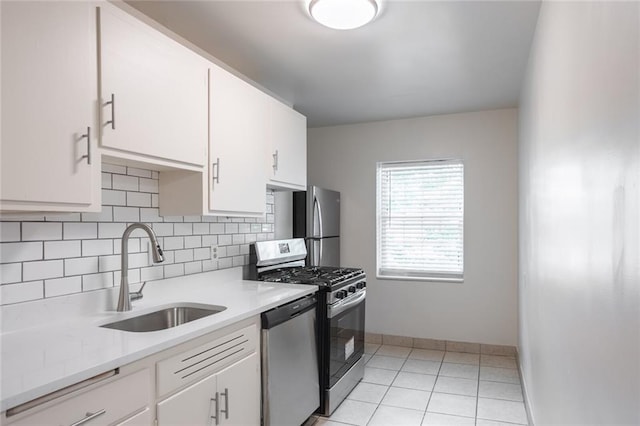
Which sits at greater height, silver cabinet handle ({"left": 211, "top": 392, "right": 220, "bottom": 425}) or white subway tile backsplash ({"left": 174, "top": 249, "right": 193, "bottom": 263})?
white subway tile backsplash ({"left": 174, "top": 249, "right": 193, "bottom": 263})

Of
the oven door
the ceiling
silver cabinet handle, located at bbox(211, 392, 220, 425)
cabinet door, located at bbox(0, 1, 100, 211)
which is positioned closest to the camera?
cabinet door, located at bbox(0, 1, 100, 211)

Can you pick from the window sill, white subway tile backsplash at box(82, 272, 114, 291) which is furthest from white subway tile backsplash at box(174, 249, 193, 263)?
the window sill

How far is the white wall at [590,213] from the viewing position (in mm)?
833

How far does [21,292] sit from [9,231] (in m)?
0.25

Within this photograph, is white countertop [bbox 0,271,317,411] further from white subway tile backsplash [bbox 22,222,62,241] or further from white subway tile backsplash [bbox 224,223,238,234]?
white subway tile backsplash [bbox 224,223,238,234]

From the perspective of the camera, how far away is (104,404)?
4.33 feet

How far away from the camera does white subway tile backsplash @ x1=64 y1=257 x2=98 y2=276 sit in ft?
6.09

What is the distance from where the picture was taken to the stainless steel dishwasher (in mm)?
2211

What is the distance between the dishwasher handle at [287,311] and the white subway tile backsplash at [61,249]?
0.97 metres

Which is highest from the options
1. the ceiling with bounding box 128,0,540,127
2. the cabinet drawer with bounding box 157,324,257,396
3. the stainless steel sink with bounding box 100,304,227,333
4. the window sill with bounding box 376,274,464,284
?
the ceiling with bounding box 128,0,540,127

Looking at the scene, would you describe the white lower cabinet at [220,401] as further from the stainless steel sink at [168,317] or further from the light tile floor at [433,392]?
the light tile floor at [433,392]

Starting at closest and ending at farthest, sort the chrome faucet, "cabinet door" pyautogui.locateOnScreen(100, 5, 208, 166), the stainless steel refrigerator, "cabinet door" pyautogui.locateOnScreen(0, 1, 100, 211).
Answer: "cabinet door" pyautogui.locateOnScreen(0, 1, 100, 211)
"cabinet door" pyautogui.locateOnScreen(100, 5, 208, 166)
the chrome faucet
the stainless steel refrigerator

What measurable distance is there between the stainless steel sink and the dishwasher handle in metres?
0.25

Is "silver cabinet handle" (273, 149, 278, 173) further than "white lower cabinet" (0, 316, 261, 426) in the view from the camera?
Yes
